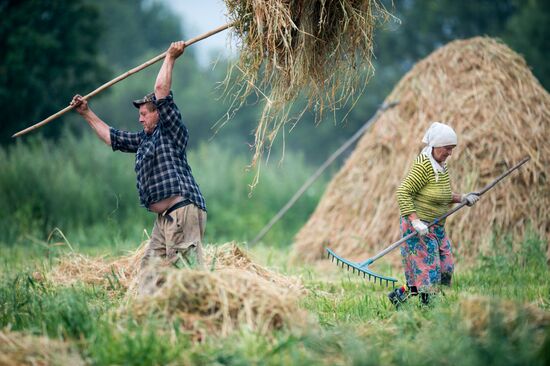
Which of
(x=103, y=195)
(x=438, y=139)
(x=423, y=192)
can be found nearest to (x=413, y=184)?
(x=423, y=192)

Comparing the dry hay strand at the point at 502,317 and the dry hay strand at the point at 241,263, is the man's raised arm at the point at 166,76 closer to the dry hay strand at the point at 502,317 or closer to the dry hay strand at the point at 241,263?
the dry hay strand at the point at 241,263

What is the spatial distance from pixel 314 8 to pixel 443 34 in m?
27.5

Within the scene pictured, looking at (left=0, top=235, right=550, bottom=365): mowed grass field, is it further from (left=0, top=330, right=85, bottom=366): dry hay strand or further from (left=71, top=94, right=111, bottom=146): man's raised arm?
(left=71, top=94, right=111, bottom=146): man's raised arm

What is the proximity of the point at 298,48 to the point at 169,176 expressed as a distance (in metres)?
1.54

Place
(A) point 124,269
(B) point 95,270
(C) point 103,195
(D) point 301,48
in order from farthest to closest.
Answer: (C) point 103,195
(B) point 95,270
(A) point 124,269
(D) point 301,48

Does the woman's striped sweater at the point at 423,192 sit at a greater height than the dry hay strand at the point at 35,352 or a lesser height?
greater

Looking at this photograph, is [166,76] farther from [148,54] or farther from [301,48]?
[148,54]

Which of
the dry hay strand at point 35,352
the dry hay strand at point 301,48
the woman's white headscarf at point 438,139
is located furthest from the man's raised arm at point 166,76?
the woman's white headscarf at point 438,139

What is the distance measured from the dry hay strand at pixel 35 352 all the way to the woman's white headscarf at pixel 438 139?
332 cm

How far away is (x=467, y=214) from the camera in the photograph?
25.6 feet

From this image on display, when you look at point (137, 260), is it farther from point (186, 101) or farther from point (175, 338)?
point (186, 101)

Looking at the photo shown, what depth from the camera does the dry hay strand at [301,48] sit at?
5254 mm

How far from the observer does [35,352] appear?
3.59 metres

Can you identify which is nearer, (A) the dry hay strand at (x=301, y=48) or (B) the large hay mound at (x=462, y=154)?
(A) the dry hay strand at (x=301, y=48)
